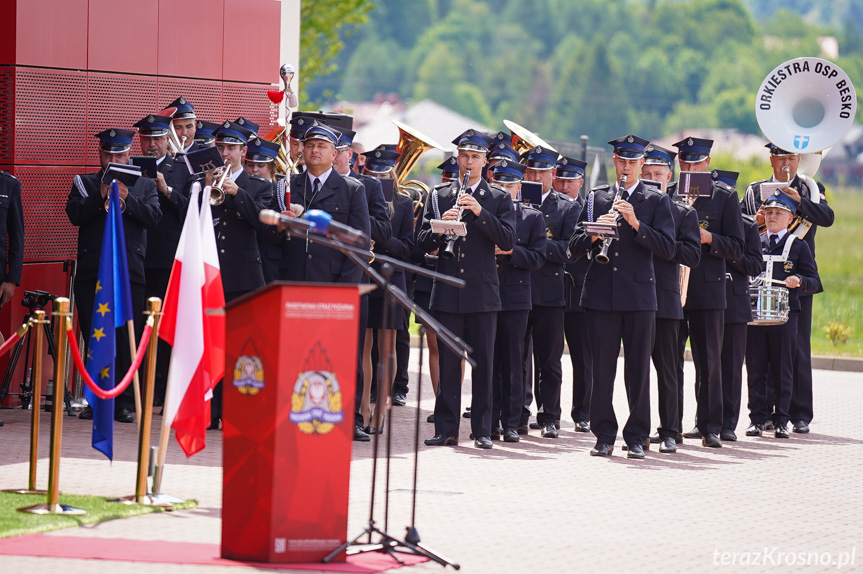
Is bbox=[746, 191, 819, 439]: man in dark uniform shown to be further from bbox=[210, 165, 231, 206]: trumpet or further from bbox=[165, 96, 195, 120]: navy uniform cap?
bbox=[165, 96, 195, 120]: navy uniform cap

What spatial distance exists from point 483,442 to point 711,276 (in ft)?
7.96

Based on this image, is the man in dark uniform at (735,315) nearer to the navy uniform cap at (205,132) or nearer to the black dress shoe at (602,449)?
the black dress shoe at (602,449)

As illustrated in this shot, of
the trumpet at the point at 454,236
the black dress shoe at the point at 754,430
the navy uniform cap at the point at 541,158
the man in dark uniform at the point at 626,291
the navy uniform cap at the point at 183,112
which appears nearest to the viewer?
the trumpet at the point at 454,236

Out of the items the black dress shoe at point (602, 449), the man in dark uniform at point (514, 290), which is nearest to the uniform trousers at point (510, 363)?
the man in dark uniform at point (514, 290)

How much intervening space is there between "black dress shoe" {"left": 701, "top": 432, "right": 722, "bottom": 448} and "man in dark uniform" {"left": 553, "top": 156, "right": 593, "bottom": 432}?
3.76 ft

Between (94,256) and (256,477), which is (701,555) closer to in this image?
(256,477)

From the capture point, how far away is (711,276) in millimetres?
12914

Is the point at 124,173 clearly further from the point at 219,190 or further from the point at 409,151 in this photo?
the point at 409,151

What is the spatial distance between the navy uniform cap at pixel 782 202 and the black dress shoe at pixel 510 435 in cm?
322

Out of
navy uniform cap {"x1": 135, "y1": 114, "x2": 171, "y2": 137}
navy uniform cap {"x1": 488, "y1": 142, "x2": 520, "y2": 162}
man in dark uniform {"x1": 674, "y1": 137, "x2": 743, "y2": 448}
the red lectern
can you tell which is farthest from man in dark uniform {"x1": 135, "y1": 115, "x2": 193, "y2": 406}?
the red lectern

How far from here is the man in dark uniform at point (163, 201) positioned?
1294 cm

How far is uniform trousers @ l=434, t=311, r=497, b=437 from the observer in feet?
40.1

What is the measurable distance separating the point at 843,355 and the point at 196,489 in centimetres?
1257

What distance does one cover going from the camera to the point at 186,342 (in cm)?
940
